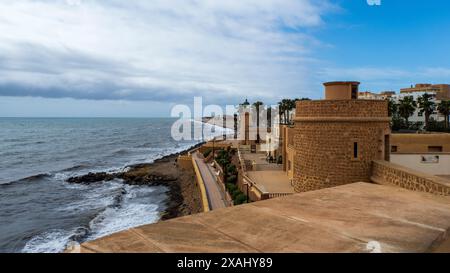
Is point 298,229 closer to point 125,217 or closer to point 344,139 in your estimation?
point 344,139

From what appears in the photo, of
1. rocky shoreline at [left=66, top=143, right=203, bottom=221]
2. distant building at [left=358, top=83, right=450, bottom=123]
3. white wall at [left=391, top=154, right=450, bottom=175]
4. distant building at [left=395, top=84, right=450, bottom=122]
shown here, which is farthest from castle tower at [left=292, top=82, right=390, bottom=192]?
distant building at [left=395, top=84, right=450, bottom=122]

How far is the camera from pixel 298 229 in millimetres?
3574

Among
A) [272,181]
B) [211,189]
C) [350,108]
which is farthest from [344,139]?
[211,189]

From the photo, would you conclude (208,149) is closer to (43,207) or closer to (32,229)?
(43,207)

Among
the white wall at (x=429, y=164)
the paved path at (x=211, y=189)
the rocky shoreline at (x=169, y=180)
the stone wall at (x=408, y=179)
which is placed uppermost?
the stone wall at (x=408, y=179)

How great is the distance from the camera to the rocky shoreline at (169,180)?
80.3 feet

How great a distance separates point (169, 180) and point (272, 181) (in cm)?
1823

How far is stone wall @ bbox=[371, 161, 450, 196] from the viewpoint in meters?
7.22

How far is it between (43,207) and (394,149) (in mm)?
27125

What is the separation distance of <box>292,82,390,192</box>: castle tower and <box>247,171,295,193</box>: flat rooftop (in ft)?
17.2

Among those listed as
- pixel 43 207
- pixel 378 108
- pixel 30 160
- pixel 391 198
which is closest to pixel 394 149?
pixel 378 108

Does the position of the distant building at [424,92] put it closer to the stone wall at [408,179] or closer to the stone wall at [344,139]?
the stone wall at [344,139]

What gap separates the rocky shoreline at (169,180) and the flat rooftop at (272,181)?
4.70 metres

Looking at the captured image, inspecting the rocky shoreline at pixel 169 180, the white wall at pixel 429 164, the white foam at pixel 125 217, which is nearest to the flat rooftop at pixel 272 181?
the rocky shoreline at pixel 169 180
